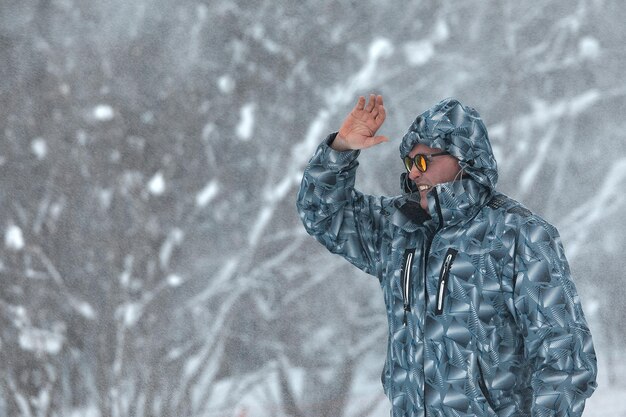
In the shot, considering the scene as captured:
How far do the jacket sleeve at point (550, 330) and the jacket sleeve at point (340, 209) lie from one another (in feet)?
1.01

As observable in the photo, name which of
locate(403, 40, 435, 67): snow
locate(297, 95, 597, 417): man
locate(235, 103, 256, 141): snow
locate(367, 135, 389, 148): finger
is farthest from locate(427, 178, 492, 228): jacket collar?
locate(403, 40, 435, 67): snow

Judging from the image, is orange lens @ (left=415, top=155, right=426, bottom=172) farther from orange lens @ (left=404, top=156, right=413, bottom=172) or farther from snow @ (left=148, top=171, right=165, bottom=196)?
snow @ (left=148, top=171, right=165, bottom=196)

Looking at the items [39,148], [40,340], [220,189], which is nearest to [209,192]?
[220,189]

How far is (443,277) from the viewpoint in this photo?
1.26 meters

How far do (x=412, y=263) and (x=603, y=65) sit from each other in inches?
145

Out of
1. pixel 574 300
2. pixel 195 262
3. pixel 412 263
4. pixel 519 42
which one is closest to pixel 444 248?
pixel 412 263

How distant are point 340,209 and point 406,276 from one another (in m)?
0.21

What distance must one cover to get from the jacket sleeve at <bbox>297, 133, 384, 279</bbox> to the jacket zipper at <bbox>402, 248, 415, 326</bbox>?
0.11 m

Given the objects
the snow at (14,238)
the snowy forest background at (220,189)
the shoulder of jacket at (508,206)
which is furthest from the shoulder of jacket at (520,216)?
the snow at (14,238)

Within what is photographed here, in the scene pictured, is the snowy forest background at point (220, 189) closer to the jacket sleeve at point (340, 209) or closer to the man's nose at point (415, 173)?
the jacket sleeve at point (340, 209)

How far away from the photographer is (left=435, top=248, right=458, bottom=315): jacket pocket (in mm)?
1255

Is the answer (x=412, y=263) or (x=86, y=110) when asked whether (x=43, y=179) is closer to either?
(x=86, y=110)

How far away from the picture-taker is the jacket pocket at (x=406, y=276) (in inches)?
51.7

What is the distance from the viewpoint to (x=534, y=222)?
1.22 m
